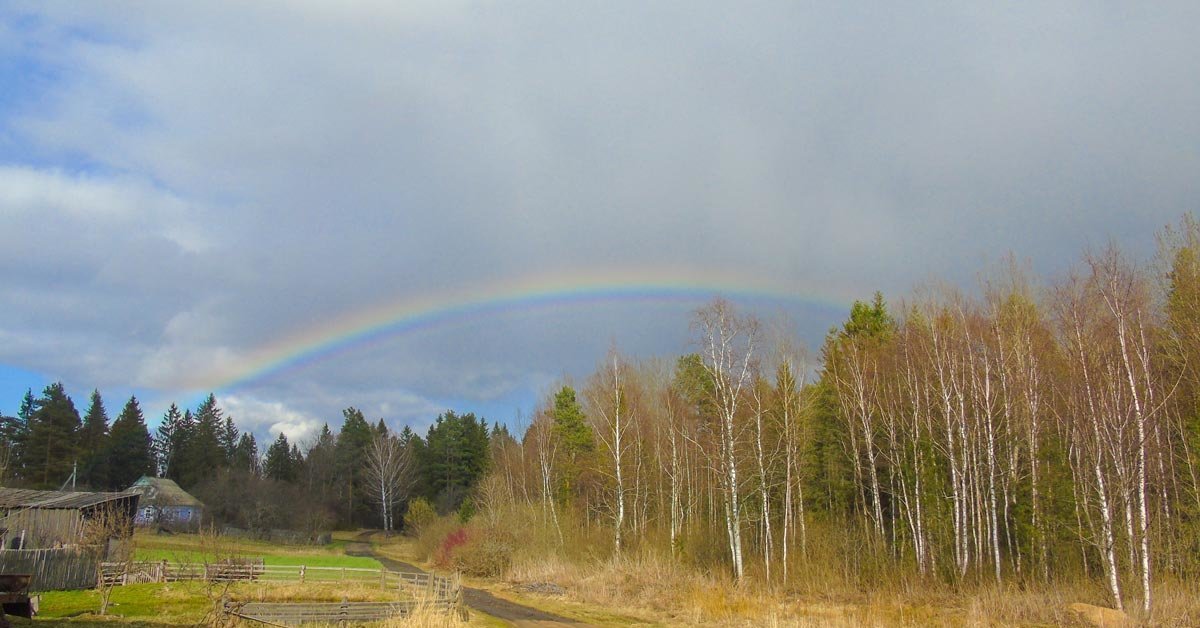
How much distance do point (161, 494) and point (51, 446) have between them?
17.2 m

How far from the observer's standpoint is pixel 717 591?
2956 cm

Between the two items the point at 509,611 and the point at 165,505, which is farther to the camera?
the point at 165,505

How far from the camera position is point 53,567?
3306cm

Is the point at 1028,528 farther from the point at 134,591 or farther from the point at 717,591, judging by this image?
the point at 134,591

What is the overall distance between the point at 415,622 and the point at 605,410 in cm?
3107

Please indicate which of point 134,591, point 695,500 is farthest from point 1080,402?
point 134,591

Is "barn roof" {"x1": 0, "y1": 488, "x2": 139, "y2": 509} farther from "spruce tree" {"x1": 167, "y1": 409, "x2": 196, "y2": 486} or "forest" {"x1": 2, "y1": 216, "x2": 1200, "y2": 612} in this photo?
"spruce tree" {"x1": 167, "y1": 409, "x2": 196, "y2": 486}

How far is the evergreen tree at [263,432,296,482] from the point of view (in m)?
110

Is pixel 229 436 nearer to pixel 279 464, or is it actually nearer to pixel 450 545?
pixel 279 464

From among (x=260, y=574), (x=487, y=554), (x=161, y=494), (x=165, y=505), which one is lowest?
(x=487, y=554)

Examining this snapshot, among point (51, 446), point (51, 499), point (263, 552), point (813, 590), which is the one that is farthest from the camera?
point (51, 446)

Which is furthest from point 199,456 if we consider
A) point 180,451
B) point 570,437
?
point 570,437

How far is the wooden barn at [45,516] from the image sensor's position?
3966 cm

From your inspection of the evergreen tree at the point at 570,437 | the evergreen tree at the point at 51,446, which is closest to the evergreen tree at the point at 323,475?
the evergreen tree at the point at 51,446
